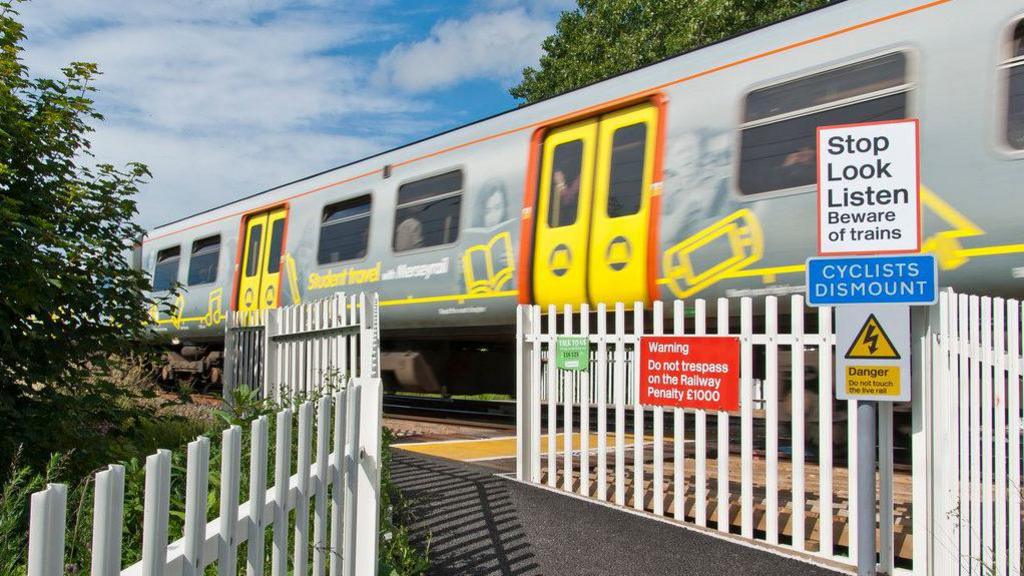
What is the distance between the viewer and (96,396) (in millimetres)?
5211

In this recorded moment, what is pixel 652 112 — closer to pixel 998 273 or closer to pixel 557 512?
pixel 998 273

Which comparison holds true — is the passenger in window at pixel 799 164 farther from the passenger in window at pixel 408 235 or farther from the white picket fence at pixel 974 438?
the passenger in window at pixel 408 235

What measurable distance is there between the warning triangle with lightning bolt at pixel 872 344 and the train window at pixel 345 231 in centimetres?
732

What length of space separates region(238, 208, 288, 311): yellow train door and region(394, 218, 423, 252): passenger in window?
2924mm

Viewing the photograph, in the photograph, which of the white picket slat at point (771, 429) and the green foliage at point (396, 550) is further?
the white picket slat at point (771, 429)

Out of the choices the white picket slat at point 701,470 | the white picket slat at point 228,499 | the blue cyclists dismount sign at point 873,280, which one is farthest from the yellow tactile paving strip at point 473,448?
the white picket slat at point 228,499

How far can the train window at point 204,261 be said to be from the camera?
14031 mm

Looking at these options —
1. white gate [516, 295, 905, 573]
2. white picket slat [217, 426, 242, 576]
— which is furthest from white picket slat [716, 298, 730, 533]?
white picket slat [217, 426, 242, 576]

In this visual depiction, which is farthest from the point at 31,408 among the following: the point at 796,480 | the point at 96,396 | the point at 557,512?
the point at 796,480

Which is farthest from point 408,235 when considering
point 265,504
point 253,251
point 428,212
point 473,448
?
point 265,504

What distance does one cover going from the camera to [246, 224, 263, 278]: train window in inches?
502

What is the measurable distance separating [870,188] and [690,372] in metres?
2.17

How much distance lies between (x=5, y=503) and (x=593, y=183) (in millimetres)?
5636

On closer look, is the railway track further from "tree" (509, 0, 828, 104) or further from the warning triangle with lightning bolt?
"tree" (509, 0, 828, 104)
